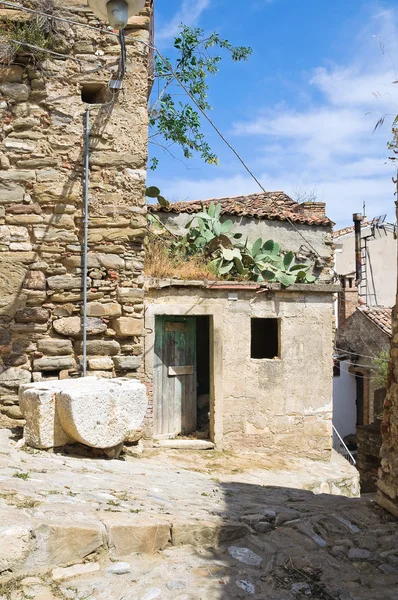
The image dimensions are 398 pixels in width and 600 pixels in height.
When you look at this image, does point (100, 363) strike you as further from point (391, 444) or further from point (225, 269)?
point (225, 269)

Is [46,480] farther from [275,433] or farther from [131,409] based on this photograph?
[275,433]

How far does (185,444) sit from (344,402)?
38.6ft

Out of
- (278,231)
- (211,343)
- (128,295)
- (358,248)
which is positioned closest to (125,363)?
(128,295)

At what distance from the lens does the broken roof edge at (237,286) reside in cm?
854

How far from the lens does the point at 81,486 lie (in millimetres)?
4199

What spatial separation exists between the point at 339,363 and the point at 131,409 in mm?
15144

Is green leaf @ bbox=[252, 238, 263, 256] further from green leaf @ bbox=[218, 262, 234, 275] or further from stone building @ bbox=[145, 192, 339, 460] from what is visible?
stone building @ bbox=[145, 192, 339, 460]

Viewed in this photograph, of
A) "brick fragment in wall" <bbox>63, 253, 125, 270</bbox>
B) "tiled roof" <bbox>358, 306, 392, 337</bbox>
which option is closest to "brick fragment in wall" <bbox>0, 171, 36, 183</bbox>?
Result: "brick fragment in wall" <bbox>63, 253, 125, 270</bbox>

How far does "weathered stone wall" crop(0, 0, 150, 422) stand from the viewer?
5910 millimetres

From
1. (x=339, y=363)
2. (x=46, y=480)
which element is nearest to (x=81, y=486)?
(x=46, y=480)

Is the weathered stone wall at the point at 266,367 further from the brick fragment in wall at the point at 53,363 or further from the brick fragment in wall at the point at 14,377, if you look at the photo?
the brick fragment in wall at the point at 14,377

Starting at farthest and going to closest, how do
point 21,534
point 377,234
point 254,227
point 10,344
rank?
1. point 377,234
2. point 254,227
3. point 10,344
4. point 21,534

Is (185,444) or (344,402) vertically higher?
(185,444)

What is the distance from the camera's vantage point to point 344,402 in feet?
63.1
